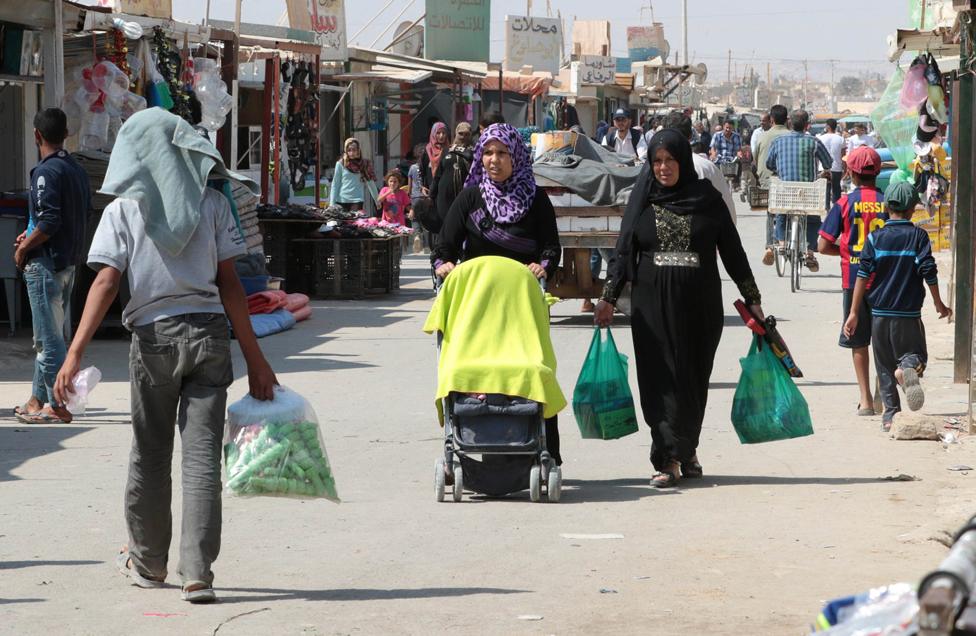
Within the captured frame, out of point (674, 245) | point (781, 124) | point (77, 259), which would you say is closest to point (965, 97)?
point (674, 245)

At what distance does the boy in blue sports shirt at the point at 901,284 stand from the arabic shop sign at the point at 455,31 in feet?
88.5

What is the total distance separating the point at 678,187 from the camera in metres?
8.11

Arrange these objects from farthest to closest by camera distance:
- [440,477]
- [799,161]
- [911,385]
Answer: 1. [799,161]
2. [911,385]
3. [440,477]

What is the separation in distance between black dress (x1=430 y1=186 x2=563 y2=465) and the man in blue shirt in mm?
2876

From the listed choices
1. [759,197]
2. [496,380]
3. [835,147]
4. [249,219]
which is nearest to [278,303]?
[249,219]

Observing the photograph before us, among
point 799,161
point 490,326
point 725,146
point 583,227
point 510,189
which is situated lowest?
point 490,326

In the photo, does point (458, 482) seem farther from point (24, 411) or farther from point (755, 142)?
point (755, 142)

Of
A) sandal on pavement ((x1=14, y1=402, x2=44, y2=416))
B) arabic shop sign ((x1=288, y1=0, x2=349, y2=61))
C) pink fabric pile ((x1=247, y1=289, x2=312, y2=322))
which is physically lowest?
sandal on pavement ((x1=14, y1=402, x2=44, y2=416))

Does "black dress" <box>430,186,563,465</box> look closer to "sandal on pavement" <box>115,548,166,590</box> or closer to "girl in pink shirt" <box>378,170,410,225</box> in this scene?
"sandal on pavement" <box>115,548,166,590</box>

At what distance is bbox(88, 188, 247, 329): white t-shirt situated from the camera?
18.7ft

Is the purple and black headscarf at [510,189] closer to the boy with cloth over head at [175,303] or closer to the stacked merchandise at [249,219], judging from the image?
the boy with cloth over head at [175,303]

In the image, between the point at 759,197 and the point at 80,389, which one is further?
the point at 759,197

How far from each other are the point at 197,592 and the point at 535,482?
229 cm

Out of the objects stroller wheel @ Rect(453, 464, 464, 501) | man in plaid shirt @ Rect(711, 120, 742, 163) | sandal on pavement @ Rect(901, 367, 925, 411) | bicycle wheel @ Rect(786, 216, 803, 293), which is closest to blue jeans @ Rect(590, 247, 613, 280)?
bicycle wheel @ Rect(786, 216, 803, 293)
